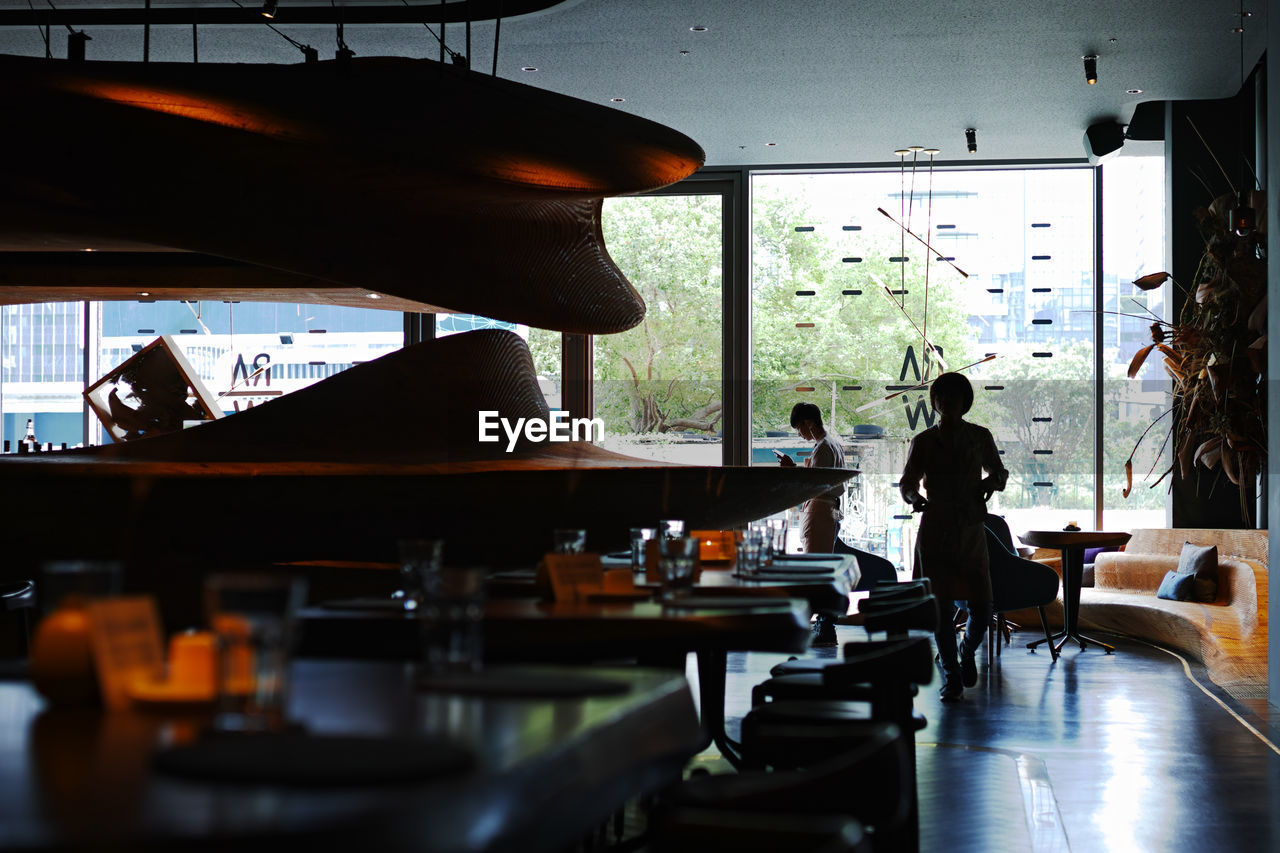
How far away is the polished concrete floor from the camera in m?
3.78

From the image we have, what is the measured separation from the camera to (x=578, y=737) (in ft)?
4.00

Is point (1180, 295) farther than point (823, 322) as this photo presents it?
No

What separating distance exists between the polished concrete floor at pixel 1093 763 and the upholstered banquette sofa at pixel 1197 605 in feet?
0.65

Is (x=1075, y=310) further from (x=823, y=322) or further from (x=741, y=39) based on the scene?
(x=741, y=39)

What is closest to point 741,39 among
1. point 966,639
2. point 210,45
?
point 210,45

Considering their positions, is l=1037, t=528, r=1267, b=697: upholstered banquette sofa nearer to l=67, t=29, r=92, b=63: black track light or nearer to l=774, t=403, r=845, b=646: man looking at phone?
l=774, t=403, r=845, b=646: man looking at phone

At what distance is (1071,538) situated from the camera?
25.5 ft

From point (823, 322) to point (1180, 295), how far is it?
279cm

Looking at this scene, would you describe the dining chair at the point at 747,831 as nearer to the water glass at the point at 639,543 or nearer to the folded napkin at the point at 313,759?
the folded napkin at the point at 313,759

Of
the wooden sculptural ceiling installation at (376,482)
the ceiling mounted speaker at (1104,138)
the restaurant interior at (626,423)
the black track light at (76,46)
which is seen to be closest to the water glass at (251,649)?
the restaurant interior at (626,423)

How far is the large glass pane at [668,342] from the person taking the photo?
36.2 feet

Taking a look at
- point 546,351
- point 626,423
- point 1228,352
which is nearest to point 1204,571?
point 1228,352

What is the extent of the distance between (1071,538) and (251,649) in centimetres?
723

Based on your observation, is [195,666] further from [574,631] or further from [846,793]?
[574,631]
